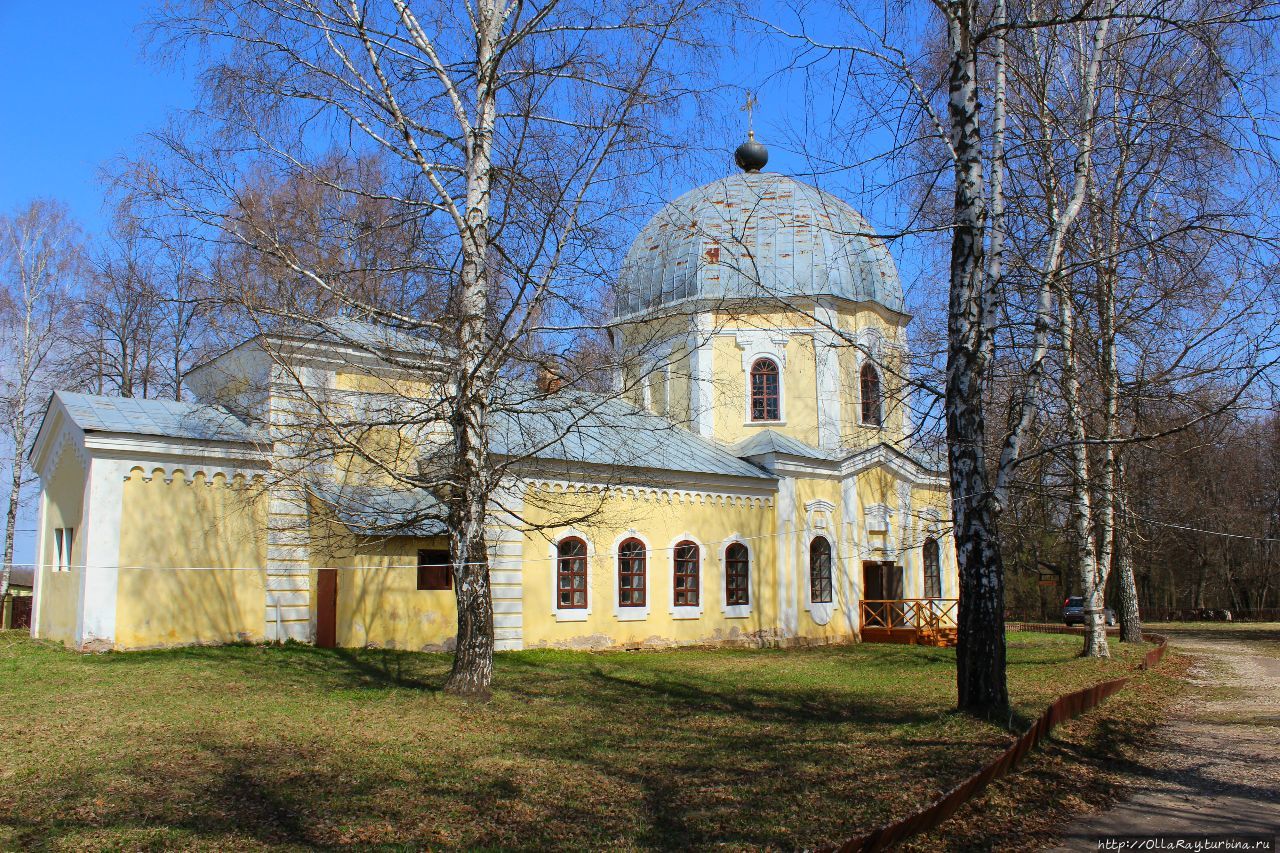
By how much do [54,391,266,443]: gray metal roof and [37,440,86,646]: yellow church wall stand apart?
2.98 feet

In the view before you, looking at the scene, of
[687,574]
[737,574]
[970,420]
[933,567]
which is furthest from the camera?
[933,567]

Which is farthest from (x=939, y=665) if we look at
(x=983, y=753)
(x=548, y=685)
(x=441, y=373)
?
(x=441, y=373)

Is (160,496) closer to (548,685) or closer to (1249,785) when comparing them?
(548,685)

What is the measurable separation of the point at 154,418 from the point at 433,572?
17.3 feet

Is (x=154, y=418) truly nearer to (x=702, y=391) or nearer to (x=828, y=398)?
(x=702, y=391)

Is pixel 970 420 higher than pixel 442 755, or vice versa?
pixel 970 420

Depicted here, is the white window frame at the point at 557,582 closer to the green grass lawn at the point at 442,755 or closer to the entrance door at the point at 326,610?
the entrance door at the point at 326,610

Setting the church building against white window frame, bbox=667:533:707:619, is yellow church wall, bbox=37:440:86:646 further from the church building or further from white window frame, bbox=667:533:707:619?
white window frame, bbox=667:533:707:619

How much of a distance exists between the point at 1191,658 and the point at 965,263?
14923 mm

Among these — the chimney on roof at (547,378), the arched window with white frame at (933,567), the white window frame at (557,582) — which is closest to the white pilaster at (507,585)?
the white window frame at (557,582)

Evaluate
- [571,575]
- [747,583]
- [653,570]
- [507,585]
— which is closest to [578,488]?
[571,575]

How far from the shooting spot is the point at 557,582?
1892 centimetres

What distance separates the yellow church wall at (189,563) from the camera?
1474 centimetres

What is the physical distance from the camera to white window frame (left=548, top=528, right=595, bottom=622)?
61.5ft
